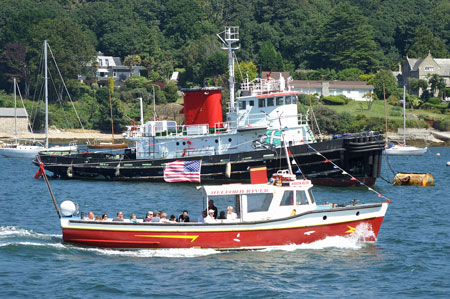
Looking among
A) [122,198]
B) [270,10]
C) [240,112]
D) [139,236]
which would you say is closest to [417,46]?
[270,10]

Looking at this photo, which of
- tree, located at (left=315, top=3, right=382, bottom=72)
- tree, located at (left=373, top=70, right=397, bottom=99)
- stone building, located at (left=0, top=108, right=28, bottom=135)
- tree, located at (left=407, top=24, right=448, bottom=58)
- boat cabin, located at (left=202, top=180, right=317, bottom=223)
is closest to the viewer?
boat cabin, located at (left=202, top=180, right=317, bottom=223)

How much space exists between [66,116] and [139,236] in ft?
291

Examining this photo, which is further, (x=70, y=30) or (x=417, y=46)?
(x=417, y=46)

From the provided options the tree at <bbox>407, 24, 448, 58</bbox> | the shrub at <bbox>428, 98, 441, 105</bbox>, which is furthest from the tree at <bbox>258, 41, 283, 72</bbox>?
the tree at <bbox>407, 24, 448, 58</bbox>

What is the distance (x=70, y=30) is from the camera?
125 meters

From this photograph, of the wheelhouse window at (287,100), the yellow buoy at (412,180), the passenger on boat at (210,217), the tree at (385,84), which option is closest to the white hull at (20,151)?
the wheelhouse window at (287,100)

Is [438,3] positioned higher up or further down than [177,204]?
higher up

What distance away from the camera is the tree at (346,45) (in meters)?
140

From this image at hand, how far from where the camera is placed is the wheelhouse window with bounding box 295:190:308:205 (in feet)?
95.7

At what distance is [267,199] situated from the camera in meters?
29.0

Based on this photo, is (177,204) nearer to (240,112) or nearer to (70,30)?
(240,112)

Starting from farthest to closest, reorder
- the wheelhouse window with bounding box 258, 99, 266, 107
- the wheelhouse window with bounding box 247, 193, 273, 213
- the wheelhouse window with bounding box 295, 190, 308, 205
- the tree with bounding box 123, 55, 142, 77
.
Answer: the tree with bounding box 123, 55, 142, 77
the wheelhouse window with bounding box 258, 99, 266, 107
the wheelhouse window with bounding box 295, 190, 308, 205
the wheelhouse window with bounding box 247, 193, 273, 213

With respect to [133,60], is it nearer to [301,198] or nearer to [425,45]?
[425,45]

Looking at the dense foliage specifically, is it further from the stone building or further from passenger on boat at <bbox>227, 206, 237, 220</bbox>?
passenger on boat at <bbox>227, 206, 237, 220</bbox>
